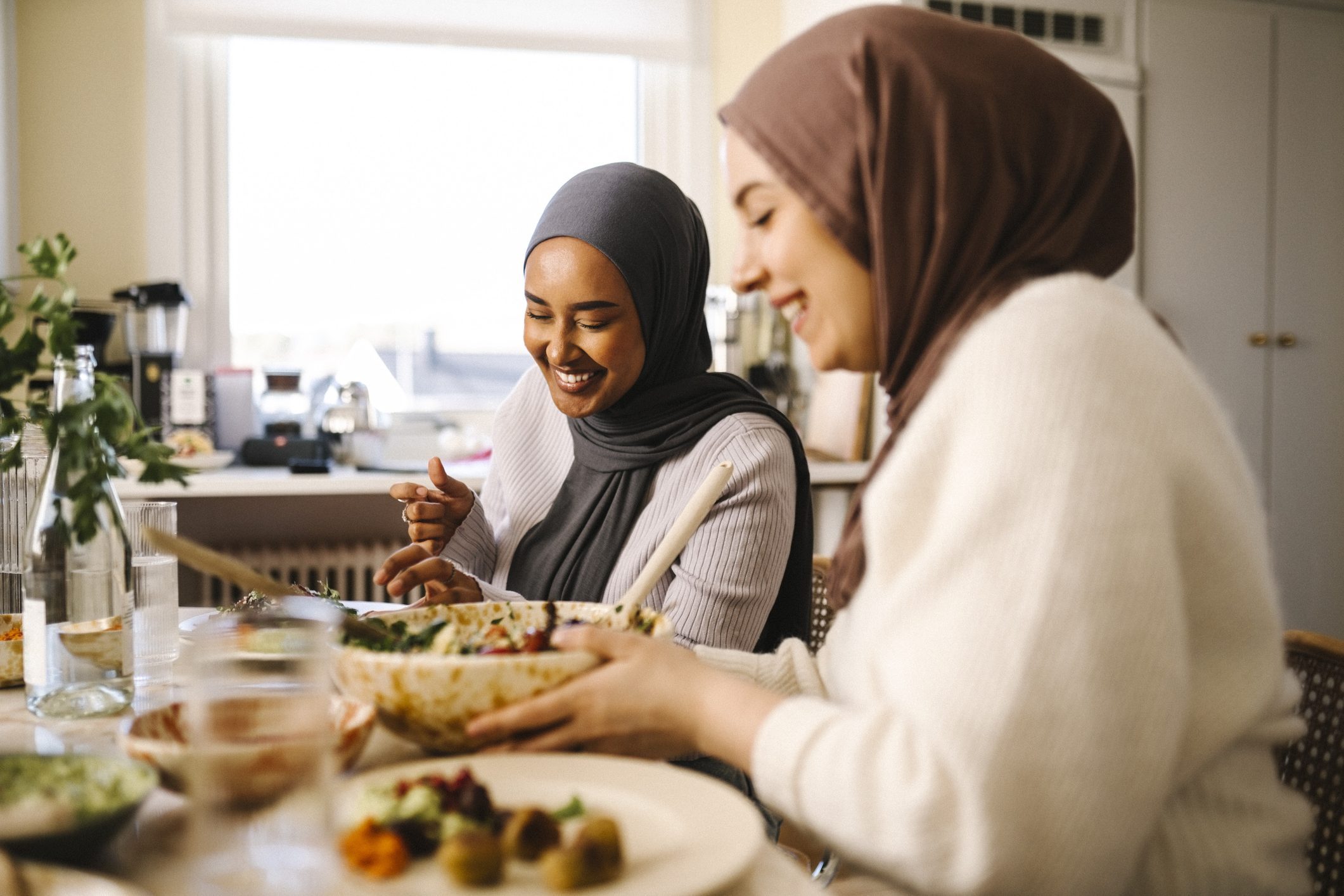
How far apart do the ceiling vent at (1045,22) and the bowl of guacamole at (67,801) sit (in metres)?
2.76

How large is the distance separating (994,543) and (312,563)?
2.83 m

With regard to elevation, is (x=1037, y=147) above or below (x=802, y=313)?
above

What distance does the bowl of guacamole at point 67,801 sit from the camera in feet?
1.81

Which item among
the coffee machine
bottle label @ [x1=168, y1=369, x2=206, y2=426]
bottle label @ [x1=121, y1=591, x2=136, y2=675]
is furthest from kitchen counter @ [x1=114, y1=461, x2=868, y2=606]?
bottle label @ [x1=121, y1=591, x2=136, y2=675]

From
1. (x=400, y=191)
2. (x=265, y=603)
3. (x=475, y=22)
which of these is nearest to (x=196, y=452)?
(x=400, y=191)

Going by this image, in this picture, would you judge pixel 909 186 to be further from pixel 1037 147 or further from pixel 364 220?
pixel 364 220

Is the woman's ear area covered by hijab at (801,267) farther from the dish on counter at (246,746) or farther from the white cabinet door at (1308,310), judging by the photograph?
the white cabinet door at (1308,310)

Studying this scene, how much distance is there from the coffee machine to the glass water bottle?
215cm

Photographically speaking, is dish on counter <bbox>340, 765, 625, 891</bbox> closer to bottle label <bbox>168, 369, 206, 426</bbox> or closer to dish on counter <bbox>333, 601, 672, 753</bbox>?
dish on counter <bbox>333, 601, 672, 753</bbox>

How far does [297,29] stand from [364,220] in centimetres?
56

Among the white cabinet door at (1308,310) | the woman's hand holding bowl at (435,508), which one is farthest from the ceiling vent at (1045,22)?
the woman's hand holding bowl at (435,508)

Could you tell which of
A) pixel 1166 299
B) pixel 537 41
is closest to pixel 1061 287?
pixel 1166 299

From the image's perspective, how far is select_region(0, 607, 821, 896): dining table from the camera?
571 mm

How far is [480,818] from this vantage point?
59cm
